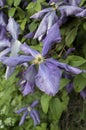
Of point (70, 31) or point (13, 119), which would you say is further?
point (13, 119)

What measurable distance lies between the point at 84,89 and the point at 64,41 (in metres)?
0.18

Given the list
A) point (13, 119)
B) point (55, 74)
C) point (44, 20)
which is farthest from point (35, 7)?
point (13, 119)

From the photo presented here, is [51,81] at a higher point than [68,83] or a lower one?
higher

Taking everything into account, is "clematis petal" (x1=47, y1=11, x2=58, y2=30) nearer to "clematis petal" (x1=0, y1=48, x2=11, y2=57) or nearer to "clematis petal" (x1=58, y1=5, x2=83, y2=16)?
"clematis petal" (x1=58, y1=5, x2=83, y2=16)

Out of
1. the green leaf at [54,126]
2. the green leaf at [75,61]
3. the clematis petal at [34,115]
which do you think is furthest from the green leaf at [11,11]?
the green leaf at [54,126]

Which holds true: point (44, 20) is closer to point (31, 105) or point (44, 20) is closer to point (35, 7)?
point (35, 7)

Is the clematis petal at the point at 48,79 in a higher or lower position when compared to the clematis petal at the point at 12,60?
lower

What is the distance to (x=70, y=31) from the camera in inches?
44.9

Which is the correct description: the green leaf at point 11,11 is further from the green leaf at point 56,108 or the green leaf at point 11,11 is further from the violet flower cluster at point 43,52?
the green leaf at point 56,108

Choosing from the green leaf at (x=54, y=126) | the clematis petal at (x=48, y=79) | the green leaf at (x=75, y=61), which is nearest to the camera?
the clematis petal at (x=48, y=79)

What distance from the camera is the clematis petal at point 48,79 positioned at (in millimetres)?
842

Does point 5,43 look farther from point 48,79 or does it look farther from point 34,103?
point 34,103

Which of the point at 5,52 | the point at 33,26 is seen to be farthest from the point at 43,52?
the point at 33,26

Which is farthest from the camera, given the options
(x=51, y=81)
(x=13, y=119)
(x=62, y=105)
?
(x=13, y=119)
